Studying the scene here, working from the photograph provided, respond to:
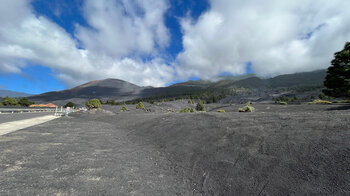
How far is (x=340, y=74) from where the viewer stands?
66.3 feet

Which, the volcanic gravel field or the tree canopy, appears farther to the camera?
the tree canopy

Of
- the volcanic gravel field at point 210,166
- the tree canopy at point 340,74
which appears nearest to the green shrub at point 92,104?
the volcanic gravel field at point 210,166

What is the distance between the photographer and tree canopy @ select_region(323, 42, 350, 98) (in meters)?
19.4

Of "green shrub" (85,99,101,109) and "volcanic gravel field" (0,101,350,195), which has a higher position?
"green shrub" (85,99,101,109)

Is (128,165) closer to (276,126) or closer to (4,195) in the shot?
(4,195)

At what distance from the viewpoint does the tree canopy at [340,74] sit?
764 inches

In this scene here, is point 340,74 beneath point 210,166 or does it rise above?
above

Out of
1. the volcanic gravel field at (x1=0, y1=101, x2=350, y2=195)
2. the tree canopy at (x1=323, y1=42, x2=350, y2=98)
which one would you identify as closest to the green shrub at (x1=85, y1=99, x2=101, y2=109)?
the volcanic gravel field at (x1=0, y1=101, x2=350, y2=195)

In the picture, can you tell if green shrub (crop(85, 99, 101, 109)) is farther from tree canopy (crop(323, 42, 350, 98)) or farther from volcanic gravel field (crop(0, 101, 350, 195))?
tree canopy (crop(323, 42, 350, 98))

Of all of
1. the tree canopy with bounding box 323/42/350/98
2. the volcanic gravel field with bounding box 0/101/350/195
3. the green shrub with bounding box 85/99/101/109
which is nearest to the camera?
the volcanic gravel field with bounding box 0/101/350/195

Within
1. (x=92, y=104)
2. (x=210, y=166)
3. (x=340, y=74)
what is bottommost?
(x=210, y=166)

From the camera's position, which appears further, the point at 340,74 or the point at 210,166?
the point at 340,74

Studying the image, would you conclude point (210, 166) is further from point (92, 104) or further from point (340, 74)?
point (92, 104)

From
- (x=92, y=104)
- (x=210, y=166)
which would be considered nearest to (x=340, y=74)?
(x=210, y=166)
